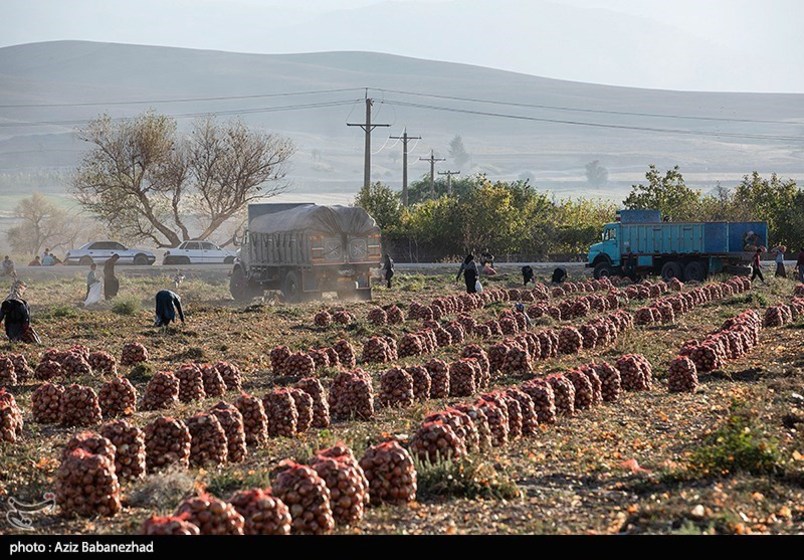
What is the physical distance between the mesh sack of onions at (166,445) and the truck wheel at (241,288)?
31.8 metres

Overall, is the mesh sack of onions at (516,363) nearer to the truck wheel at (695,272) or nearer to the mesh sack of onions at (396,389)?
the mesh sack of onions at (396,389)

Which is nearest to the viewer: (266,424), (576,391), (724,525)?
(724,525)

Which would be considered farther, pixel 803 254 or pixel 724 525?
pixel 803 254

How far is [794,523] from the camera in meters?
10.4

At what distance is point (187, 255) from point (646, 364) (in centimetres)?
5746

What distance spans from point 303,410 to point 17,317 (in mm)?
12562

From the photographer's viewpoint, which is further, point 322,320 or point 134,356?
point 322,320

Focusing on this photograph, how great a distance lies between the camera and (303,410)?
15.6 meters

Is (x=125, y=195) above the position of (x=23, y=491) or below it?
above

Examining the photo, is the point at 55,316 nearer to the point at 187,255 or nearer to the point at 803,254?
the point at 803,254

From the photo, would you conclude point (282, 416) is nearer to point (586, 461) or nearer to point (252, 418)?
point (252, 418)

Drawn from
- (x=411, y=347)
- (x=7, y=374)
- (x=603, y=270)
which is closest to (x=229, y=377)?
(x=7, y=374)

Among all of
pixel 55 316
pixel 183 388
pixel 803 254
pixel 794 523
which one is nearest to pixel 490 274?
pixel 803 254

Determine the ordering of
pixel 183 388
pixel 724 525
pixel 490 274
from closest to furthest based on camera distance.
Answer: pixel 724 525 → pixel 183 388 → pixel 490 274
